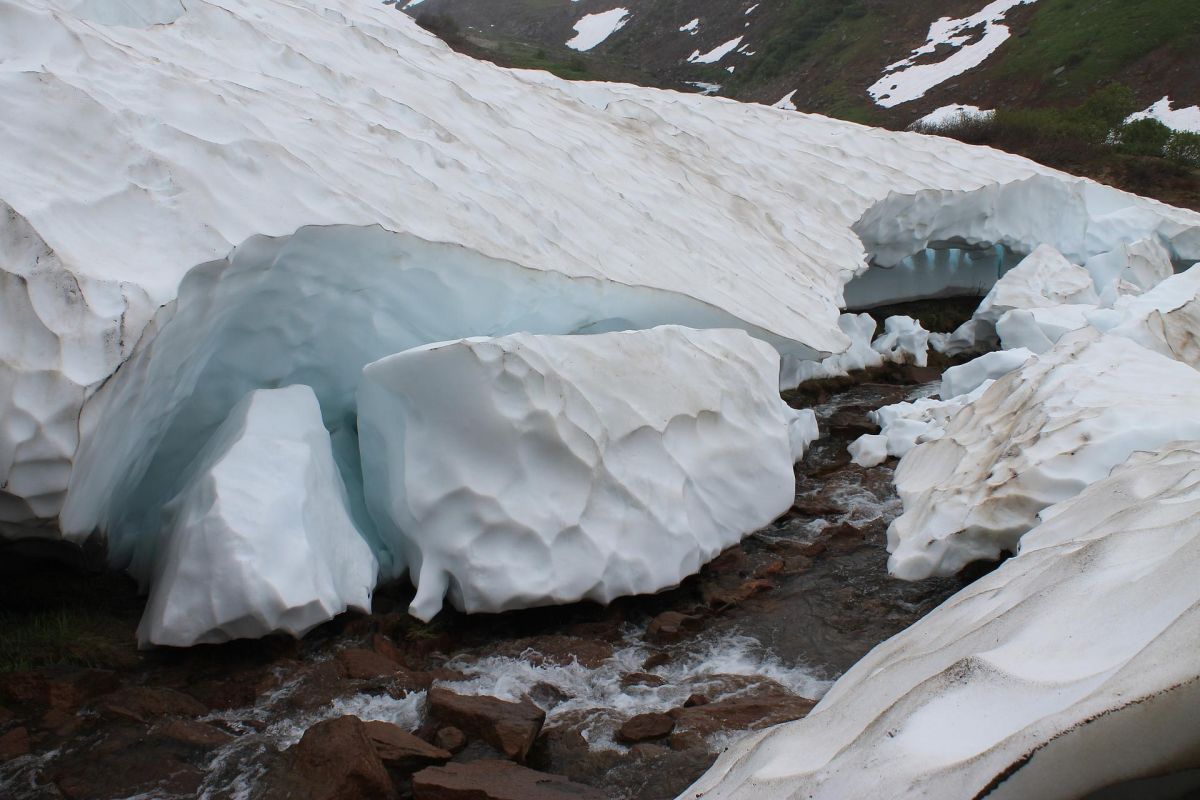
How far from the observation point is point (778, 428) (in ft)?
17.5

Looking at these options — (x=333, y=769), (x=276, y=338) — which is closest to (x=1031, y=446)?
(x=333, y=769)

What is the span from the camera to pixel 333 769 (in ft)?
9.56

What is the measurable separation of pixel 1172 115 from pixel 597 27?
28.4 metres

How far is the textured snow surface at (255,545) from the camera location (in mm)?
3580

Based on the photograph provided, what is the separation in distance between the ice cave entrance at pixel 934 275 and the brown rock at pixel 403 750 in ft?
25.6

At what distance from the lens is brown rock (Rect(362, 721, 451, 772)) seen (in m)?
3.02

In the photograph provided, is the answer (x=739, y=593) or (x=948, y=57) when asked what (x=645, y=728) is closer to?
(x=739, y=593)

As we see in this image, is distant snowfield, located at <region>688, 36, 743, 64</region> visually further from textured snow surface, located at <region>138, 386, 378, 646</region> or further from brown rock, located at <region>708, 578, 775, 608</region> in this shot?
textured snow surface, located at <region>138, 386, 378, 646</region>

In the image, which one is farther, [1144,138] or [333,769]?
[1144,138]

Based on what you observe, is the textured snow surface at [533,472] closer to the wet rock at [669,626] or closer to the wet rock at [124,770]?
the wet rock at [669,626]

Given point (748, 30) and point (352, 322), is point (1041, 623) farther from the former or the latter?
point (748, 30)

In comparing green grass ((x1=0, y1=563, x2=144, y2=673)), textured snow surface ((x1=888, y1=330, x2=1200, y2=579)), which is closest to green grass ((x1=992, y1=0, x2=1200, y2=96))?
textured snow surface ((x1=888, y1=330, x2=1200, y2=579))

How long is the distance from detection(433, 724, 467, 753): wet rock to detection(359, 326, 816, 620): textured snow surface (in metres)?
0.81

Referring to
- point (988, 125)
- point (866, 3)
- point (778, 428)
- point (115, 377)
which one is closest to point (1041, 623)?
point (115, 377)
